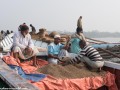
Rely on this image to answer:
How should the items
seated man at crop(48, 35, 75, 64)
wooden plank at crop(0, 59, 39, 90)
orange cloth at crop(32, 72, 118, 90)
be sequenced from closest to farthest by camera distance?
wooden plank at crop(0, 59, 39, 90) → orange cloth at crop(32, 72, 118, 90) → seated man at crop(48, 35, 75, 64)

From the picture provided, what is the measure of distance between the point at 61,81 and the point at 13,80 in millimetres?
1321

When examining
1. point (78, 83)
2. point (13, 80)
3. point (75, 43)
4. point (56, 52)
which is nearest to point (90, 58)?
point (78, 83)

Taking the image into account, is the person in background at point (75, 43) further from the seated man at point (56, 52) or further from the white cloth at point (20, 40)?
the white cloth at point (20, 40)

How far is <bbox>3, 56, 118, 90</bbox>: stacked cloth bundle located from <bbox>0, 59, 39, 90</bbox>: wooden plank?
0.45m

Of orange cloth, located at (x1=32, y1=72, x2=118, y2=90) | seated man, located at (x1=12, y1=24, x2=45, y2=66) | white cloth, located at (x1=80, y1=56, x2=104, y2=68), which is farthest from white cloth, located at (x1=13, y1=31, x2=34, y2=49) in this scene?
orange cloth, located at (x1=32, y1=72, x2=118, y2=90)

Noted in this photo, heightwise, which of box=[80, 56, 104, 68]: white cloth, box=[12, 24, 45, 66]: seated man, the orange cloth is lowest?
the orange cloth

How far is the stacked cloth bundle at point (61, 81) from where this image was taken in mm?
5898

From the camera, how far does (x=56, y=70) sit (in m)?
6.77

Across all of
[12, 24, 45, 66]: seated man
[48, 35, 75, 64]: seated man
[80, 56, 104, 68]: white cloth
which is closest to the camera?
[80, 56, 104, 68]: white cloth

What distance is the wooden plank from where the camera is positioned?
4.81 meters

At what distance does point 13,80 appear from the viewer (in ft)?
17.0

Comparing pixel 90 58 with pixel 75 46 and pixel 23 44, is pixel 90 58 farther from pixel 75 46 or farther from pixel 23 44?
pixel 23 44

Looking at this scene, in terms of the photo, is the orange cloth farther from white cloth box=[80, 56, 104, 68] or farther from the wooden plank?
the wooden plank

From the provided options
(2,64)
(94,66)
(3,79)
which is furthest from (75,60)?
(3,79)
